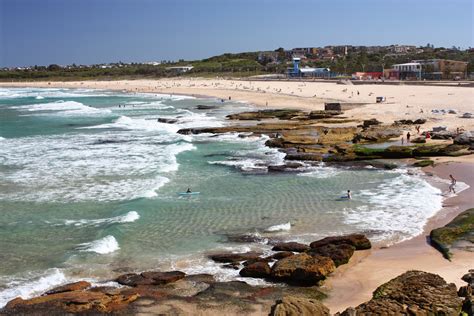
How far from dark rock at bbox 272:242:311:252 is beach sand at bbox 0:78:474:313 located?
142 centimetres

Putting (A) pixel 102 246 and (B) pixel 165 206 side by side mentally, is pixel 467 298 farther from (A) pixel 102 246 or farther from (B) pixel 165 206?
(B) pixel 165 206

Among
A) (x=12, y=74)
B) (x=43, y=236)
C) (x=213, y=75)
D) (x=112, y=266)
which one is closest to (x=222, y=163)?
(x=43, y=236)

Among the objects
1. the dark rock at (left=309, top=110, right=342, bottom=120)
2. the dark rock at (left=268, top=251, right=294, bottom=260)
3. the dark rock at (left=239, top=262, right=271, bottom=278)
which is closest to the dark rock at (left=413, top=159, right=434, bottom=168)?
the dark rock at (left=268, top=251, right=294, bottom=260)

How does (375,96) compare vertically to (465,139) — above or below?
above

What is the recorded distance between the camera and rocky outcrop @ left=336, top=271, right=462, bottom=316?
993 centimetres

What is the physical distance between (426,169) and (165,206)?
1230 cm

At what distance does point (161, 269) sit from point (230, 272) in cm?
187

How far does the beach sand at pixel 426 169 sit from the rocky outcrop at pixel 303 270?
0.29 m

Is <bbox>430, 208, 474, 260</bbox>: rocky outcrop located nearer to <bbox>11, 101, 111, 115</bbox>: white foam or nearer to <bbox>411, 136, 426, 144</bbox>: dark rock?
<bbox>411, 136, 426, 144</bbox>: dark rock

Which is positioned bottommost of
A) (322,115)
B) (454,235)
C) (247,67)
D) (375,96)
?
(454,235)

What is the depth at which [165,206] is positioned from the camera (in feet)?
67.3

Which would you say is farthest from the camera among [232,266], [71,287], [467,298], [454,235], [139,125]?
[139,125]

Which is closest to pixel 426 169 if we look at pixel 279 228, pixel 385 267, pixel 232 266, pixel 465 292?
pixel 279 228

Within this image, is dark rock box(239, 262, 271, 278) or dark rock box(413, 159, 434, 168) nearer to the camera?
dark rock box(239, 262, 271, 278)
